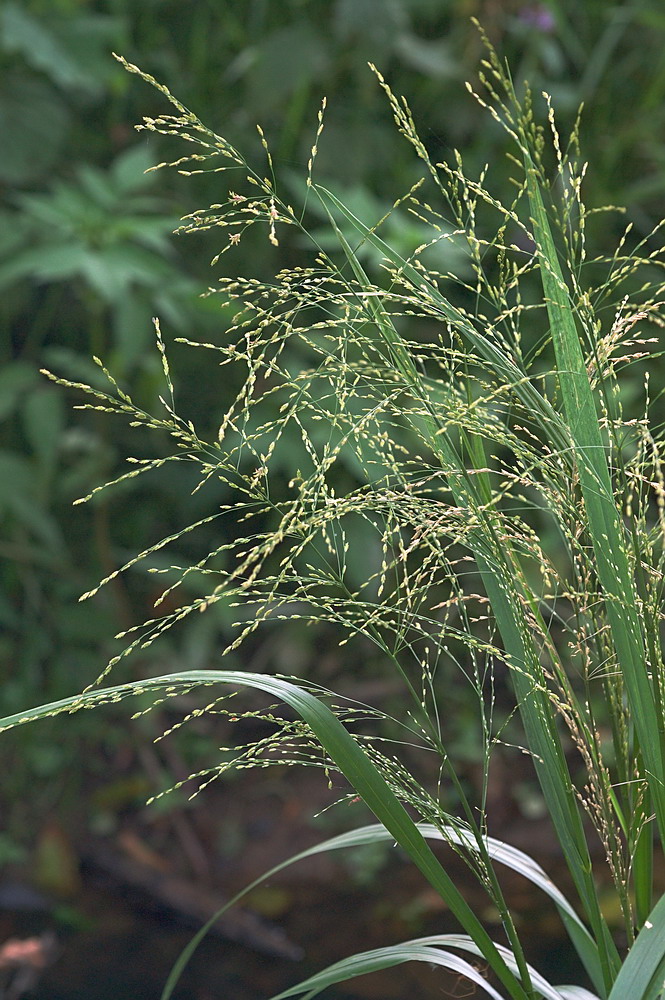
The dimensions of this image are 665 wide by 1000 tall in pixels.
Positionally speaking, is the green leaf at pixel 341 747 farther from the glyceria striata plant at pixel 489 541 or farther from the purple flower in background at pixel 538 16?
the purple flower in background at pixel 538 16

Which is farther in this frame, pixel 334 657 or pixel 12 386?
pixel 334 657

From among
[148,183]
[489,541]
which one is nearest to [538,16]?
[148,183]

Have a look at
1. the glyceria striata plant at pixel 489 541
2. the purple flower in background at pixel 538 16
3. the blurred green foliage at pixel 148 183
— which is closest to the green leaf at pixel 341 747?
the glyceria striata plant at pixel 489 541

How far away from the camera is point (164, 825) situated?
1.80m

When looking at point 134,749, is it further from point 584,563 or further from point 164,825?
point 584,563

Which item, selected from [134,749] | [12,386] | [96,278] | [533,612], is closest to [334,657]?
[134,749]

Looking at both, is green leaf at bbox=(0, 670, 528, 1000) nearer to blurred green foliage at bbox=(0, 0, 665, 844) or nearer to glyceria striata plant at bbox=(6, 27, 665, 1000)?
glyceria striata plant at bbox=(6, 27, 665, 1000)

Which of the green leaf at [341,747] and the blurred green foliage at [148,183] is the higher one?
the blurred green foliage at [148,183]

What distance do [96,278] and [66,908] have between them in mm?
964

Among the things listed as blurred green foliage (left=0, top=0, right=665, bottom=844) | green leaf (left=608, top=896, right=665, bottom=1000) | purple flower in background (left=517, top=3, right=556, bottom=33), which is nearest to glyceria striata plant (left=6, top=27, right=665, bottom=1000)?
green leaf (left=608, top=896, right=665, bottom=1000)

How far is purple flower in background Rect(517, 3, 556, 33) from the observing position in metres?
1.93

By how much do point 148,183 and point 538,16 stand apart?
0.77m

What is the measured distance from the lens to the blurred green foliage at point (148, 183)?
5.02 ft

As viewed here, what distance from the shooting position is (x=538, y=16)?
6.32ft
